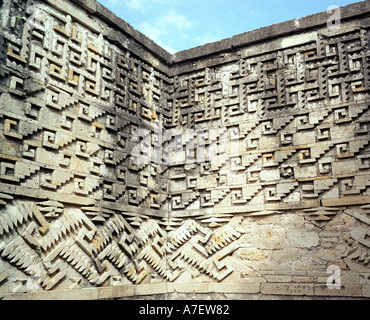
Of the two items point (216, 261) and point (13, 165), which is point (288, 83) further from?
point (13, 165)

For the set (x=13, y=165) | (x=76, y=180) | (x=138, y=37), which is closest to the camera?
(x=13, y=165)

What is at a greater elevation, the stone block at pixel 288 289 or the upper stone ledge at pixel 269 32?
the upper stone ledge at pixel 269 32

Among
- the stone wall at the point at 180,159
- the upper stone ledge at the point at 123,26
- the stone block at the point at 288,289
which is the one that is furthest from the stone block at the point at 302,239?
the upper stone ledge at the point at 123,26

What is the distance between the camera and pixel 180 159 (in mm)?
6828

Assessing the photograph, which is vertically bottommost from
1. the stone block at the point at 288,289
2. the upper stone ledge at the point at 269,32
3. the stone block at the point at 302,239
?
the stone block at the point at 288,289

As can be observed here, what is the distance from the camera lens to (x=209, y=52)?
695 centimetres

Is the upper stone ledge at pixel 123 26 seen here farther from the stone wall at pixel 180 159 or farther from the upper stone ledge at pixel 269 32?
the upper stone ledge at pixel 269 32

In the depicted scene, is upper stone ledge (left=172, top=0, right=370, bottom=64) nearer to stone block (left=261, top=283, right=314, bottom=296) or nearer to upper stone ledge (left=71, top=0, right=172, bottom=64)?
upper stone ledge (left=71, top=0, right=172, bottom=64)

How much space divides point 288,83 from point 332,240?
7.73 ft

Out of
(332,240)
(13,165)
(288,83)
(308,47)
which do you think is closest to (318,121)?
(288,83)

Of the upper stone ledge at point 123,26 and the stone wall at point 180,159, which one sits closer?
the stone wall at point 180,159

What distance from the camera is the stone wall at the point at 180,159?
186 inches

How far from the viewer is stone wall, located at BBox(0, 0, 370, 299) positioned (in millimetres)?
4734

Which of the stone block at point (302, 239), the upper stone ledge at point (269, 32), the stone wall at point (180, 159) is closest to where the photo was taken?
the stone wall at point (180, 159)
